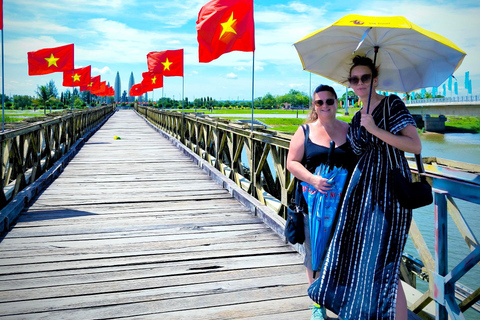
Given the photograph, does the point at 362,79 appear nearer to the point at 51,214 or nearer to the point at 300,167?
the point at 300,167

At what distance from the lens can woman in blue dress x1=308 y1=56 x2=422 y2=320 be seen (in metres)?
2.06

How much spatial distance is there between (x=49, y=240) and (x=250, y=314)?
240 cm

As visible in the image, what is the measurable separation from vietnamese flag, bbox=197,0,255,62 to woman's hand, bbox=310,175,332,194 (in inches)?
163

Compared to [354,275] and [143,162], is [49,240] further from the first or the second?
[143,162]

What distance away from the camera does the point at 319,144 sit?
7.76ft

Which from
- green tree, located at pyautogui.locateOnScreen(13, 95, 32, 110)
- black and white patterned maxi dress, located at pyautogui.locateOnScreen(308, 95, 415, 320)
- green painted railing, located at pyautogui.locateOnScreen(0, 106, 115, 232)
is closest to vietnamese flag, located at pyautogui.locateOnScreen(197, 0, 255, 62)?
green painted railing, located at pyautogui.locateOnScreen(0, 106, 115, 232)

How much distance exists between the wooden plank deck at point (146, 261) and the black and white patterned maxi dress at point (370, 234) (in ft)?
2.10

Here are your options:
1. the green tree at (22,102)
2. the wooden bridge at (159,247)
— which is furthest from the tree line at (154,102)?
the wooden bridge at (159,247)

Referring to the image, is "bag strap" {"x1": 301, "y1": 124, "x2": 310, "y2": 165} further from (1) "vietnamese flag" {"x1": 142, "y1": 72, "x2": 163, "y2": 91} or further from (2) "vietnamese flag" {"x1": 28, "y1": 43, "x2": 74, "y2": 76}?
(1) "vietnamese flag" {"x1": 142, "y1": 72, "x2": 163, "y2": 91}

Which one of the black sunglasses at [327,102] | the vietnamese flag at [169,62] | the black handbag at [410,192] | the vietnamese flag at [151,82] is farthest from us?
the vietnamese flag at [151,82]

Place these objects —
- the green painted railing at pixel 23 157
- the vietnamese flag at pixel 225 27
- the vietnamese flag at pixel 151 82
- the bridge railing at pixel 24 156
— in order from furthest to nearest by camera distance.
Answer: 1. the vietnamese flag at pixel 151 82
2. the vietnamese flag at pixel 225 27
3. the bridge railing at pixel 24 156
4. the green painted railing at pixel 23 157

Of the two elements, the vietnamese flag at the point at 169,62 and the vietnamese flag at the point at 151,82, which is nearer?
the vietnamese flag at the point at 169,62

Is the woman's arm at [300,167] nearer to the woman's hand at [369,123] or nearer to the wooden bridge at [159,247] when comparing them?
the woman's hand at [369,123]

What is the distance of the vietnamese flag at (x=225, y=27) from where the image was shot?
608 centimetres
